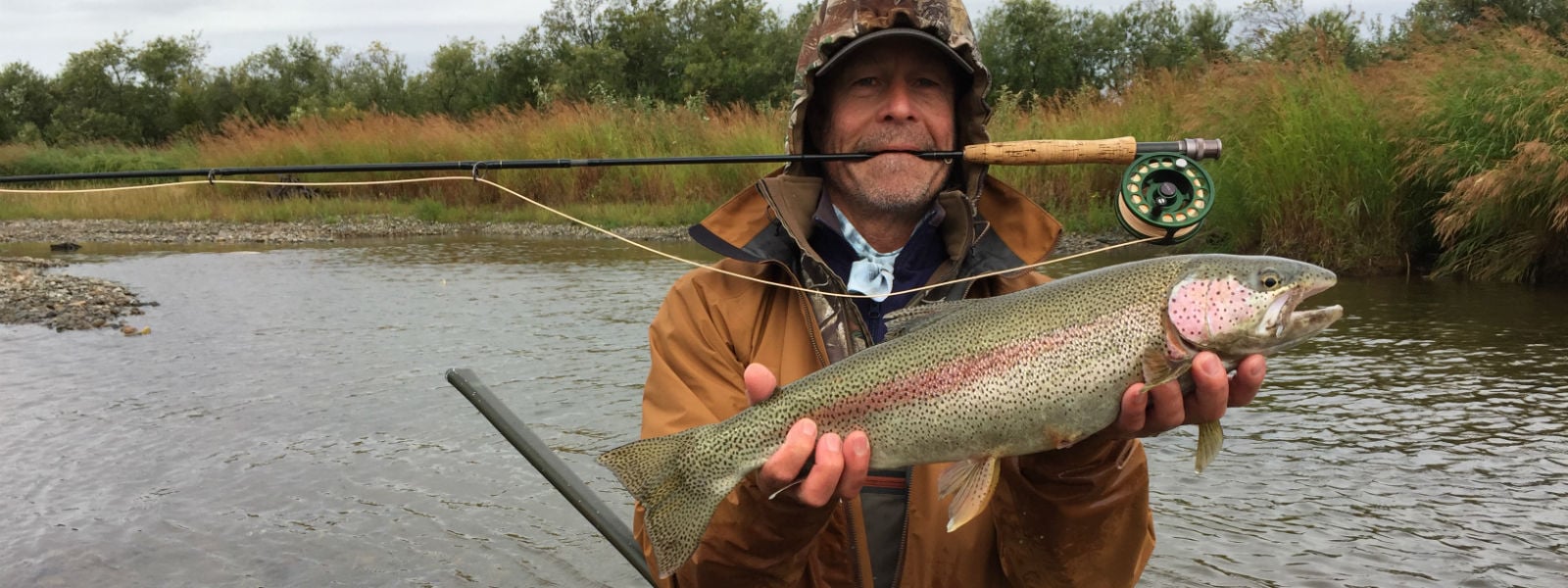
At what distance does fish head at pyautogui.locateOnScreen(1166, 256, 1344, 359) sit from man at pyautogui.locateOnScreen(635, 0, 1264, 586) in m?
0.08

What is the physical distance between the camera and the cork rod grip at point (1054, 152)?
3.20 meters

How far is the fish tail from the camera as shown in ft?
7.75

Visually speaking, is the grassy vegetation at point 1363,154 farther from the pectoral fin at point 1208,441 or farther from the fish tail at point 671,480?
the fish tail at point 671,480

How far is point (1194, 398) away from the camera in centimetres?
226

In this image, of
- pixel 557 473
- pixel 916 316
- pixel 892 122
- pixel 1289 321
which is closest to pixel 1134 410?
pixel 1289 321

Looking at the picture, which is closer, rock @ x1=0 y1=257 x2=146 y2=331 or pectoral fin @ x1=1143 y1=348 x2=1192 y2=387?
pectoral fin @ x1=1143 y1=348 x2=1192 y2=387

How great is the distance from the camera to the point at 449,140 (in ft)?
72.7

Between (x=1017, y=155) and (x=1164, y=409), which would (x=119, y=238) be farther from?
(x=1164, y=409)

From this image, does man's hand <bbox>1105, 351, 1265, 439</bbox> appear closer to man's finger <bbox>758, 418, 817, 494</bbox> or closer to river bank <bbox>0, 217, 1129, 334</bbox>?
man's finger <bbox>758, 418, 817, 494</bbox>

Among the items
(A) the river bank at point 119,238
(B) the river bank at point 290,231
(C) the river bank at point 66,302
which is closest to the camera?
(C) the river bank at point 66,302

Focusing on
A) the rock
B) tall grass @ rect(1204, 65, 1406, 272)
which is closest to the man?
tall grass @ rect(1204, 65, 1406, 272)

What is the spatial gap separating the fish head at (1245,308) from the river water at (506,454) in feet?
8.69

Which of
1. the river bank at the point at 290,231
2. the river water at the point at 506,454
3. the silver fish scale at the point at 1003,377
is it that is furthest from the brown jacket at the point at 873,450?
the river bank at the point at 290,231

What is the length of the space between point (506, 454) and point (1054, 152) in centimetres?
408
